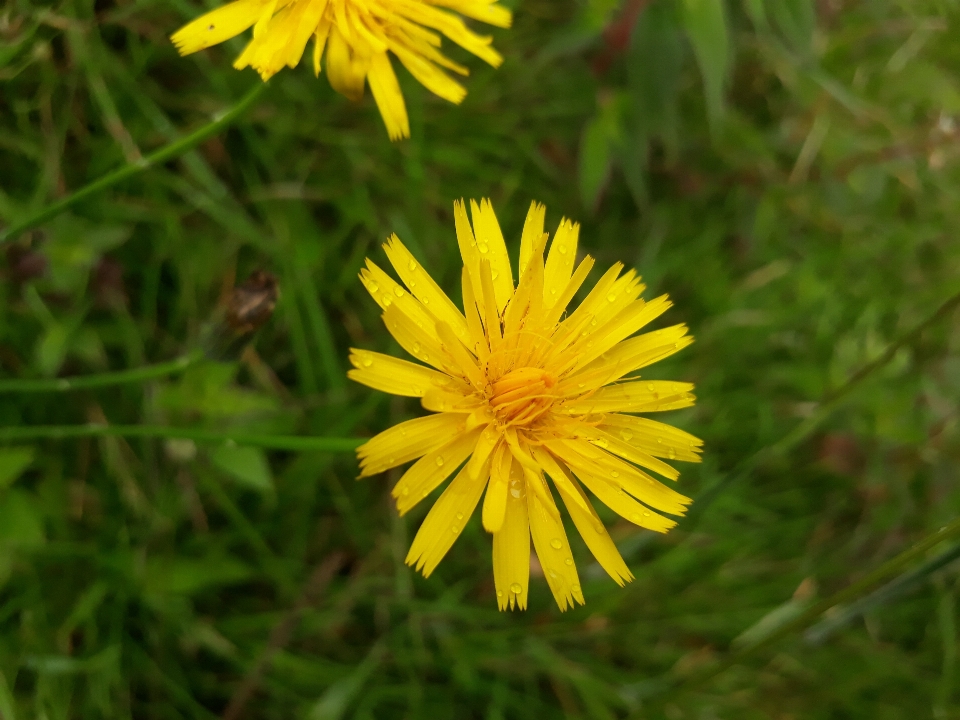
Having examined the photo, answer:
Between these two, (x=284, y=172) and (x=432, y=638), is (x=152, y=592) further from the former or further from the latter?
(x=284, y=172)

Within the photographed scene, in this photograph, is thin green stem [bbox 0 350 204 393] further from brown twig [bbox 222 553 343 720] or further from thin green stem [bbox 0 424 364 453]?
brown twig [bbox 222 553 343 720]

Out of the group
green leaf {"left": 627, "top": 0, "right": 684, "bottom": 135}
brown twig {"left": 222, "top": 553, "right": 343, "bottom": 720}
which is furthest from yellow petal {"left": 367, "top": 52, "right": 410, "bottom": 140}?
brown twig {"left": 222, "top": 553, "right": 343, "bottom": 720}

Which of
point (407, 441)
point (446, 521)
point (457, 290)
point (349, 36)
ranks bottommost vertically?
point (446, 521)

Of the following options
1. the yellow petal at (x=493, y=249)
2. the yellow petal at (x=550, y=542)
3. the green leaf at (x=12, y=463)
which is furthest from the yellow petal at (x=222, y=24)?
the yellow petal at (x=550, y=542)

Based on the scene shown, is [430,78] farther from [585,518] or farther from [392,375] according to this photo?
[585,518]

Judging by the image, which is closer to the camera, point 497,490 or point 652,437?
point 497,490

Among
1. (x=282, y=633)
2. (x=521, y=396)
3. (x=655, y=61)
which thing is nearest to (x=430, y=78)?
(x=521, y=396)

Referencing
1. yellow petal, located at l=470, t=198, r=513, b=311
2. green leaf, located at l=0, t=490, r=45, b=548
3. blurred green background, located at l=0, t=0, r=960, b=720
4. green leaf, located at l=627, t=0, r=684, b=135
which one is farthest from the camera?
green leaf, located at l=627, t=0, r=684, b=135
